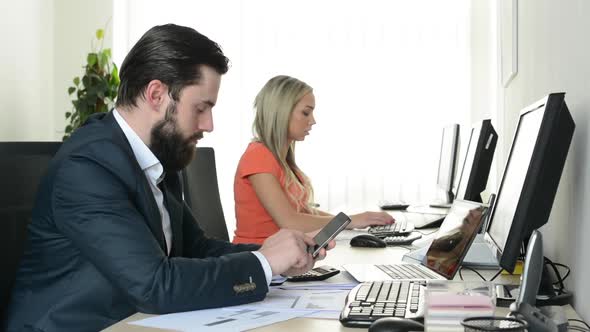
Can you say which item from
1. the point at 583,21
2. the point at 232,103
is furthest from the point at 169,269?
the point at 232,103

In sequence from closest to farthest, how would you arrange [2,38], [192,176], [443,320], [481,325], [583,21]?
[481,325], [443,320], [583,21], [192,176], [2,38]

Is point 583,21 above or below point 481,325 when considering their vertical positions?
above

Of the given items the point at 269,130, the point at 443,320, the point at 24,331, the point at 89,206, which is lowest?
the point at 24,331

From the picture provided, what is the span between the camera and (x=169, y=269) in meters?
1.42

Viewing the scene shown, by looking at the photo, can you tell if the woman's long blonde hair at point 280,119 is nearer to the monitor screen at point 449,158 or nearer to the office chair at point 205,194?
the office chair at point 205,194

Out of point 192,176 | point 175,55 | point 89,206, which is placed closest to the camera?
point 89,206

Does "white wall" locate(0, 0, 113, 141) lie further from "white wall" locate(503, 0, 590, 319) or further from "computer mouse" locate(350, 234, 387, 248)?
"white wall" locate(503, 0, 590, 319)

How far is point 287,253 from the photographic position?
154cm

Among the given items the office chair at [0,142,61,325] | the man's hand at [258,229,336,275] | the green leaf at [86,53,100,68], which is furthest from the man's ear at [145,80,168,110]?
the green leaf at [86,53,100,68]

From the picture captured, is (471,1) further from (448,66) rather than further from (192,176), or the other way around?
(192,176)

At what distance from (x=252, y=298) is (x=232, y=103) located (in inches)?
157

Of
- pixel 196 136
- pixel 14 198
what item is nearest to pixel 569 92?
pixel 196 136

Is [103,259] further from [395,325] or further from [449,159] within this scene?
[449,159]

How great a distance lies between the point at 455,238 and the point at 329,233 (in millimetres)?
305
